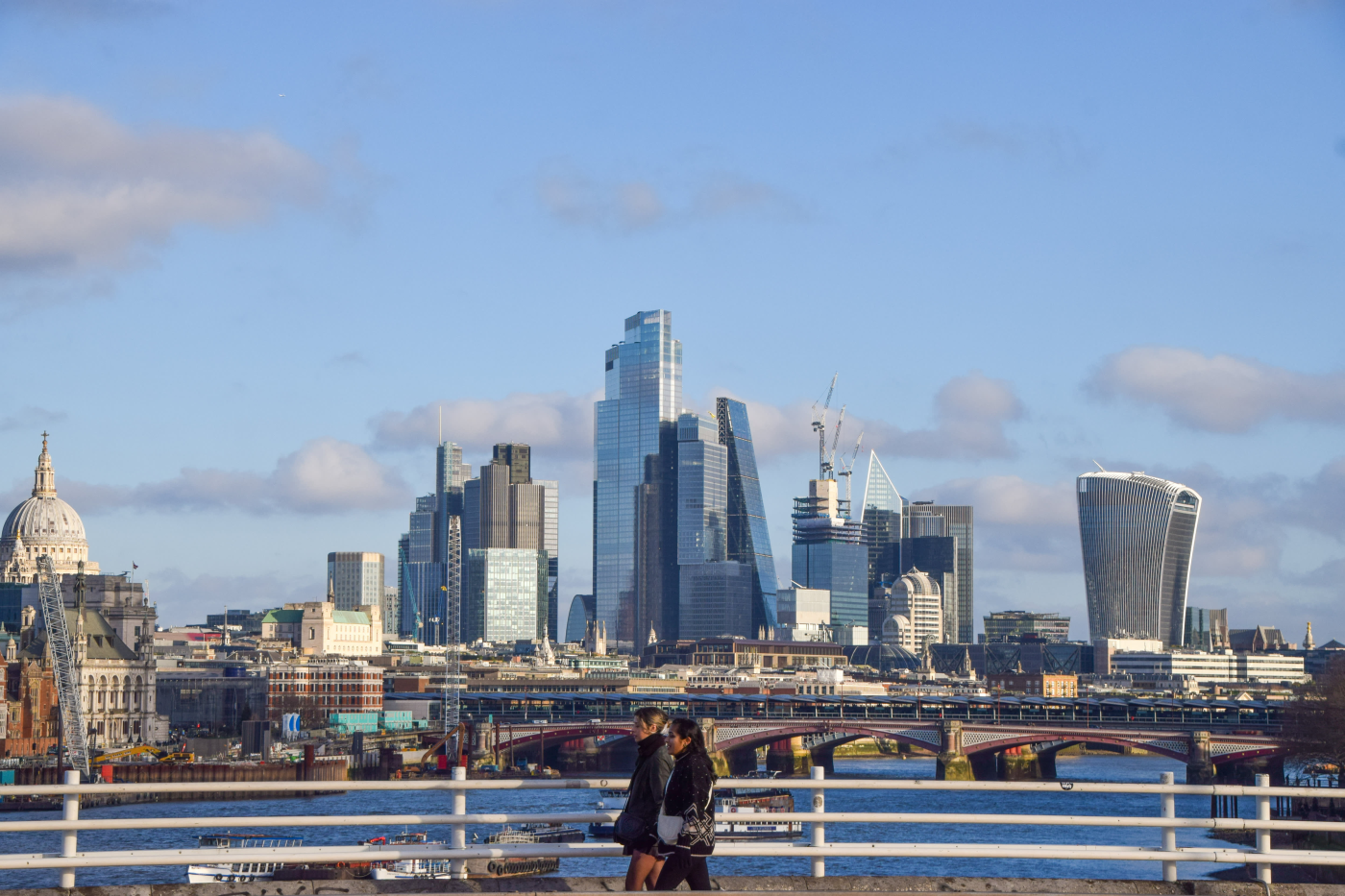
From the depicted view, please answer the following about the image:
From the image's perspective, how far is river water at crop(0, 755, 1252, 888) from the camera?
204 feet

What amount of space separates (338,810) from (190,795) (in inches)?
1045

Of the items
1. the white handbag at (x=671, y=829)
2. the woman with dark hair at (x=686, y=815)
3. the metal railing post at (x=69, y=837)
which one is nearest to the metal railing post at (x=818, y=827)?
the woman with dark hair at (x=686, y=815)

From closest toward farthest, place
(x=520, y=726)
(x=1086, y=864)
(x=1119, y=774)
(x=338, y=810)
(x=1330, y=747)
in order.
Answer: (x=1086, y=864)
(x=1330, y=747)
(x=338, y=810)
(x=1119, y=774)
(x=520, y=726)

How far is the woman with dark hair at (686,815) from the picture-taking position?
13.6 m

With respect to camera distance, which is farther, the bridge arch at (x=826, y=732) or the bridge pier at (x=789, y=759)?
the bridge pier at (x=789, y=759)

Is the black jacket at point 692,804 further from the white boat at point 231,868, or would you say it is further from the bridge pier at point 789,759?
the bridge pier at point 789,759

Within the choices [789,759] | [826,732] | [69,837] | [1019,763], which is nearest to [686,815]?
[69,837]

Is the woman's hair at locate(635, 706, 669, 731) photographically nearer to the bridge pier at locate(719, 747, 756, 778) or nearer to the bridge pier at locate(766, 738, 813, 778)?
the bridge pier at locate(719, 747, 756, 778)

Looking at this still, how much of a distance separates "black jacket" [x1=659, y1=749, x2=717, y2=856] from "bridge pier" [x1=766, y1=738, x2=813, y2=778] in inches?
5770

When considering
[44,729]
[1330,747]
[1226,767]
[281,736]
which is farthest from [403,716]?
[1330,747]

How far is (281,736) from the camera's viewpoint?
16912 centimetres

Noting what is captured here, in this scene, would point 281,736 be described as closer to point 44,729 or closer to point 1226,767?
point 44,729

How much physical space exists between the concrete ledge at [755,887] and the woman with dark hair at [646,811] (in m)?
0.34

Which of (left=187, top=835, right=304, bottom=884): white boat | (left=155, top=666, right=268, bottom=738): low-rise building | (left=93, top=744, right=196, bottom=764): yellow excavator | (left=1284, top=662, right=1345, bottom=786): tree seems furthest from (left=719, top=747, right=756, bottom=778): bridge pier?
(left=187, top=835, right=304, bottom=884): white boat
